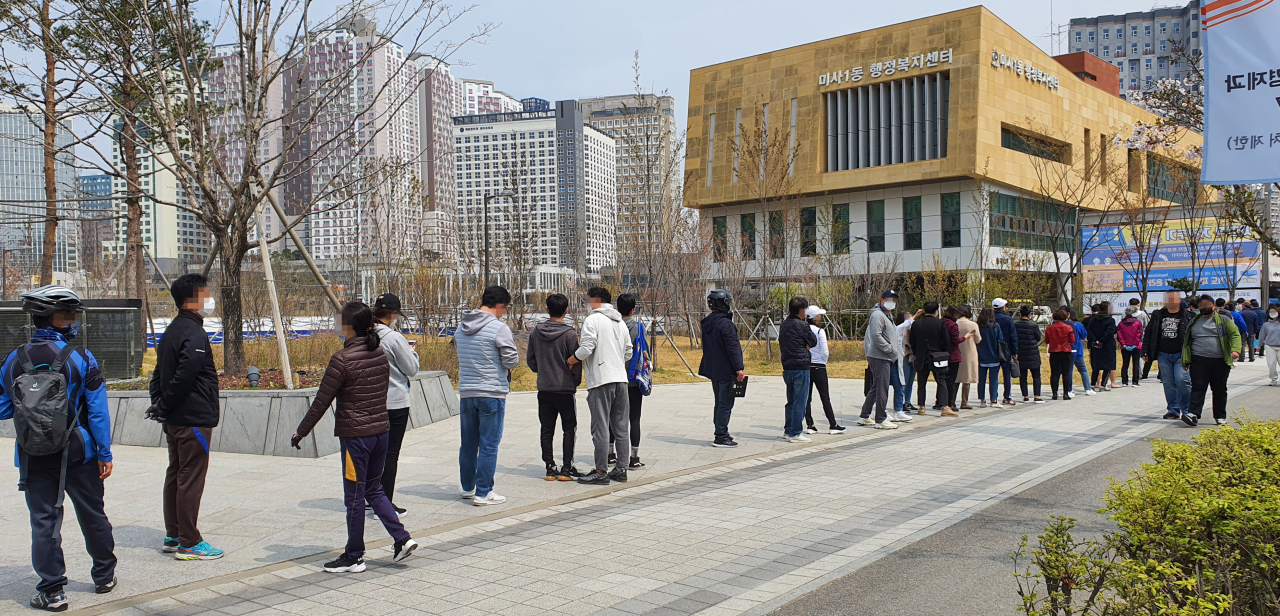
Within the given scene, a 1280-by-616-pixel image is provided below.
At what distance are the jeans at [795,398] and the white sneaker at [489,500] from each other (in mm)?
4645

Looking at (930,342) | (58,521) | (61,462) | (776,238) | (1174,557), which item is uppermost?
(776,238)

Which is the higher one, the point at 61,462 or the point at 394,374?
the point at 394,374

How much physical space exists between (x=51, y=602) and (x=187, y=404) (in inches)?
54.8

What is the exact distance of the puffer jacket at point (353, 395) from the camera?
573 centimetres

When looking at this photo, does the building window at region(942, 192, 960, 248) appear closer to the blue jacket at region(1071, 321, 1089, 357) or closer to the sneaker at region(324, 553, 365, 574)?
the blue jacket at region(1071, 321, 1089, 357)

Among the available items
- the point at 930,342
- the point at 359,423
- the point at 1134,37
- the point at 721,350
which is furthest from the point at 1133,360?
the point at 1134,37

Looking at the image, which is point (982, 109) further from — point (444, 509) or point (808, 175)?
point (444, 509)

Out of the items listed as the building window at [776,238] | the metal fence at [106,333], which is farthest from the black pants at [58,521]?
the building window at [776,238]

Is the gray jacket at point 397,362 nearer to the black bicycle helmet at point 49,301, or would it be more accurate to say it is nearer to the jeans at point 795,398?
the black bicycle helmet at point 49,301

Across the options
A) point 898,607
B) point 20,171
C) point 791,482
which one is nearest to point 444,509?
point 791,482

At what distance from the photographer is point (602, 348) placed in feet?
27.7

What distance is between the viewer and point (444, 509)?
767 centimetres

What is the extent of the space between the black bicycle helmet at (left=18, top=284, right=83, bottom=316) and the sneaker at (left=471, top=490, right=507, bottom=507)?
11.6ft

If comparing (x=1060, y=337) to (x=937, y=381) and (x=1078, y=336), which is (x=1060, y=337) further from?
(x=937, y=381)
